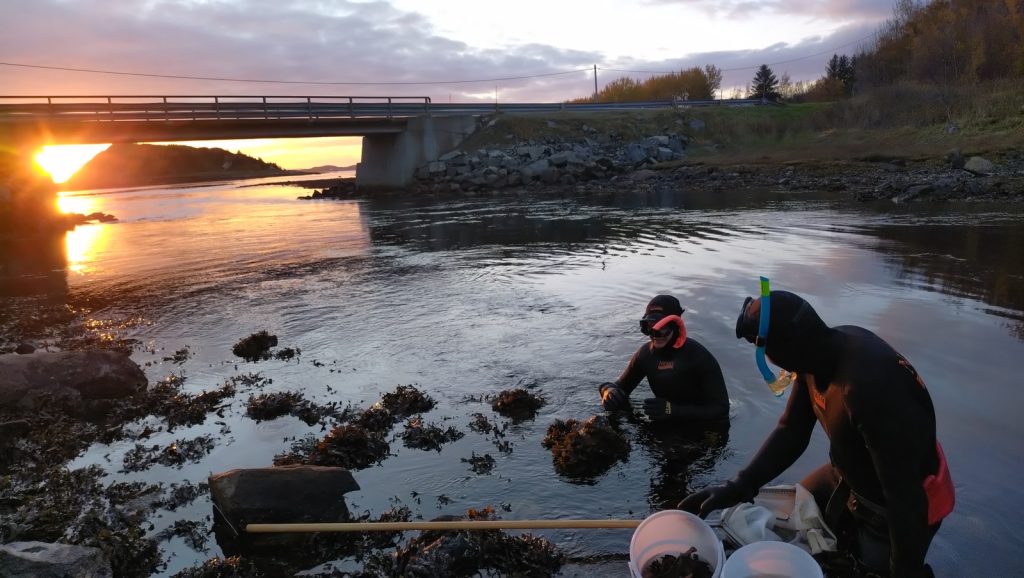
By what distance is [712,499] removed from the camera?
4086mm

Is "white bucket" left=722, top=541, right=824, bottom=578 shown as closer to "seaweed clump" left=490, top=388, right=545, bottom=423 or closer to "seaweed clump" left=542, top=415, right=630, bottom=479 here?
"seaweed clump" left=542, top=415, right=630, bottom=479

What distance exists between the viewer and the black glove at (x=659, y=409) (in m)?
6.50

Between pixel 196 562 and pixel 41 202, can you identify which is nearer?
pixel 196 562

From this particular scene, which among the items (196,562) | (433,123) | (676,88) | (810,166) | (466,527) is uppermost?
(676,88)

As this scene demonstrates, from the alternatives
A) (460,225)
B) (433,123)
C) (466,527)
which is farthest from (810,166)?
(466,527)

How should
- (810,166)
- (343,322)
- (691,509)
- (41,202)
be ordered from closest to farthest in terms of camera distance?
(691,509) < (343,322) < (41,202) < (810,166)

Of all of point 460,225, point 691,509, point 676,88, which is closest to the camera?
point 691,509

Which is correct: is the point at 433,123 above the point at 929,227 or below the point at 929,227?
above

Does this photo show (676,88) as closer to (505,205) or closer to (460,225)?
(505,205)

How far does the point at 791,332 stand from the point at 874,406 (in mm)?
521

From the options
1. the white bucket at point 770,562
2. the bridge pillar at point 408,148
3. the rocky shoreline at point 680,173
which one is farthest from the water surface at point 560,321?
the bridge pillar at point 408,148

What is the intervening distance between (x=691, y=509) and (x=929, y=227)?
18583 millimetres

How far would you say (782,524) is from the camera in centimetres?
461

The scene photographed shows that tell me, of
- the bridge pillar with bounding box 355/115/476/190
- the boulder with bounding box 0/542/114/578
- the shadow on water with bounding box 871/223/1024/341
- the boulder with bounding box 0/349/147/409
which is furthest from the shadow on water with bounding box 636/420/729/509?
the bridge pillar with bounding box 355/115/476/190
